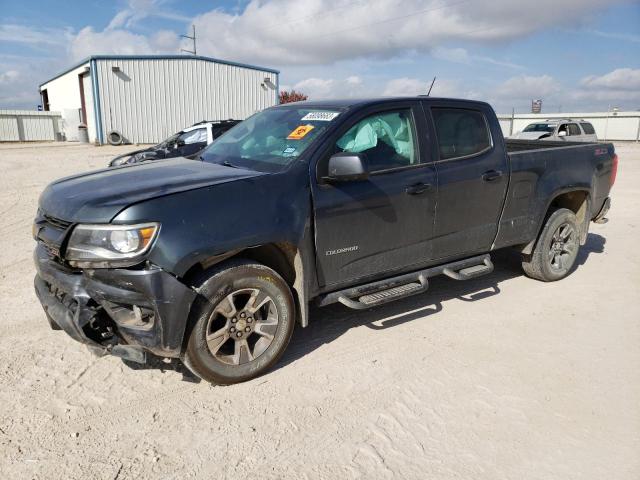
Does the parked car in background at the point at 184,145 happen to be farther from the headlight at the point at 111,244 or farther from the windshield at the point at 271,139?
the headlight at the point at 111,244

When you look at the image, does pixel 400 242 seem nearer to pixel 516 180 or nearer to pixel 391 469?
pixel 516 180

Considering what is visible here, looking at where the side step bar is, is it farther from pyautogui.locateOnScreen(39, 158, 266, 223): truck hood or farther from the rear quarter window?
the rear quarter window

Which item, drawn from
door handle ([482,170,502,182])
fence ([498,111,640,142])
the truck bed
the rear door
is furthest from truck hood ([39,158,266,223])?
fence ([498,111,640,142])

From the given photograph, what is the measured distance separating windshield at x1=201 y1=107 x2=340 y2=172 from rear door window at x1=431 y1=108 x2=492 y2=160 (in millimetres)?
1032

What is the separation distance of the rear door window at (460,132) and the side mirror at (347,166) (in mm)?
1139

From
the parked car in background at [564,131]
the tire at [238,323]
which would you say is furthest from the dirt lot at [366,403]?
the parked car in background at [564,131]

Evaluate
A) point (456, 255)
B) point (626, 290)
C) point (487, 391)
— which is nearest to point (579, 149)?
point (626, 290)

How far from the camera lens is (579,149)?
5598mm

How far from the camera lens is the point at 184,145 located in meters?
12.6

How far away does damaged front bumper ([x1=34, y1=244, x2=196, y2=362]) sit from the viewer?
9.91ft

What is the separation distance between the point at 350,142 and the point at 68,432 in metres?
2.70

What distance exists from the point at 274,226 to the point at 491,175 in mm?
2328

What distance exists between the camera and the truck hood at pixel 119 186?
3082mm

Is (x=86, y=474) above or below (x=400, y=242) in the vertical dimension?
below
